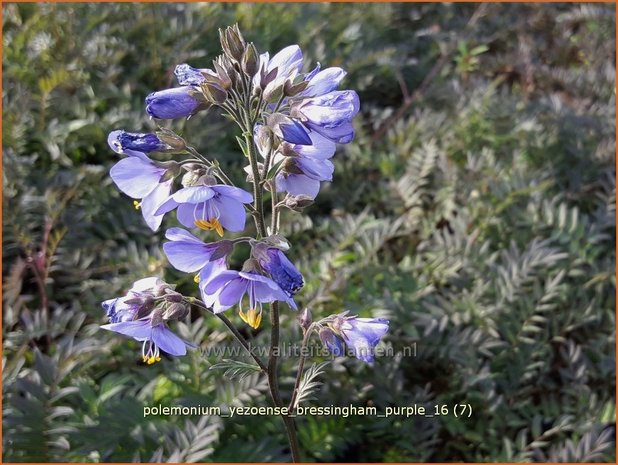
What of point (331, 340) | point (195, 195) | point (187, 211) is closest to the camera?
point (195, 195)

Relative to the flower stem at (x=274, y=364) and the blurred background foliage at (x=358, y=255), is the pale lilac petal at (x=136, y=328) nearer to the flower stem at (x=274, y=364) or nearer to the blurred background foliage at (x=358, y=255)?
the flower stem at (x=274, y=364)

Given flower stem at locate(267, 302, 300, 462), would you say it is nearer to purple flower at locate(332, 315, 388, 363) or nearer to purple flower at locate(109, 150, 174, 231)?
purple flower at locate(332, 315, 388, 363)

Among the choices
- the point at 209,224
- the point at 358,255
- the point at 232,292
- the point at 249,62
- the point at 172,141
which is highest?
the point at 249,62

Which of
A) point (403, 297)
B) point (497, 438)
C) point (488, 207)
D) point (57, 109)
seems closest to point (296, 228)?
point (403, 297)

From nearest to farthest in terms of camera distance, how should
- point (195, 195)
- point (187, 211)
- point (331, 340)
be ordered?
point (195, 195), point (187, 211), point (331, 340)

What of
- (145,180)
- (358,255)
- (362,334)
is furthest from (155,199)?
(358,255)

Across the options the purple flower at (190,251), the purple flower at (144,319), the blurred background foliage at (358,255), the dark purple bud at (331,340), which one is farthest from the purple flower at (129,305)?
the blurred background foliage at (358,255)

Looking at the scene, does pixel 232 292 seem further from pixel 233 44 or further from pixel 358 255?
pixel 358 255

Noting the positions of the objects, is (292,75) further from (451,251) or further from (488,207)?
(488,207)

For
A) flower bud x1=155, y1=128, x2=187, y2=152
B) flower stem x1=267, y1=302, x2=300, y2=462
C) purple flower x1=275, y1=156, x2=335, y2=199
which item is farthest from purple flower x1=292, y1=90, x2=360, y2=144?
flower stem x1=267, y1=302, x2=300, y2=462
